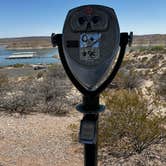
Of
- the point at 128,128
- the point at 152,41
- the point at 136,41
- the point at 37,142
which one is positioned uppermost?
the point at 136,41

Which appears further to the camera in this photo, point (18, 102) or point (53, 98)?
point (53, 98)

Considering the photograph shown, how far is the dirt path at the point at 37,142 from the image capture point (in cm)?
435

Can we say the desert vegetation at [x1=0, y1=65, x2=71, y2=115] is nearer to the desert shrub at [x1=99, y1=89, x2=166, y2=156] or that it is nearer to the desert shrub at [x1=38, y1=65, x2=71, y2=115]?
the desert shrub at [x1=38, y1=65, x2=71, y2=115]

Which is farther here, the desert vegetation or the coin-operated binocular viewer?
the desert vegetation

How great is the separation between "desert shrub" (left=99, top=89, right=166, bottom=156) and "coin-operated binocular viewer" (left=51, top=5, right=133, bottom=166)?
255cm

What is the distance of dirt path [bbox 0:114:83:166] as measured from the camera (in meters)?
4.35

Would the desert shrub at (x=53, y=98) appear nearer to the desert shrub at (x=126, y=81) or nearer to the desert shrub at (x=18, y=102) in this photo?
the desert shrub at (x=18, y=102)

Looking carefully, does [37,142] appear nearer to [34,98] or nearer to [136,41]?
[34,98]

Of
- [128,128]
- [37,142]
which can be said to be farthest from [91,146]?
[37,142]

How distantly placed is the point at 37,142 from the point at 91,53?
3331 millimetres

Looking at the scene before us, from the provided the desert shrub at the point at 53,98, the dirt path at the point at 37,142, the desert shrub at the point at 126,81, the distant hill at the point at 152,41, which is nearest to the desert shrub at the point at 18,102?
the desert shrub at the point at 53,98

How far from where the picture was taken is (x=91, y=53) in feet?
6.66

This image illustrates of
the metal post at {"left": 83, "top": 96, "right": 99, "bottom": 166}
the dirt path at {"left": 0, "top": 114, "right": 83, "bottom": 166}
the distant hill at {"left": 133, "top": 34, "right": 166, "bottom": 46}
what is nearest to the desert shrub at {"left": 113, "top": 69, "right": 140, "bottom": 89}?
the dirt path at {"left": 0, "top": 114, "right": 83, "bottom": 166}

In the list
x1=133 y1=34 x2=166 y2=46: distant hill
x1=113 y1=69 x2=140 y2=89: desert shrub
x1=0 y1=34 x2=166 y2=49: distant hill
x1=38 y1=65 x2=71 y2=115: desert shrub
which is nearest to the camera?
x1=38 y1=65 x2=71 y2=115: desert shrub
